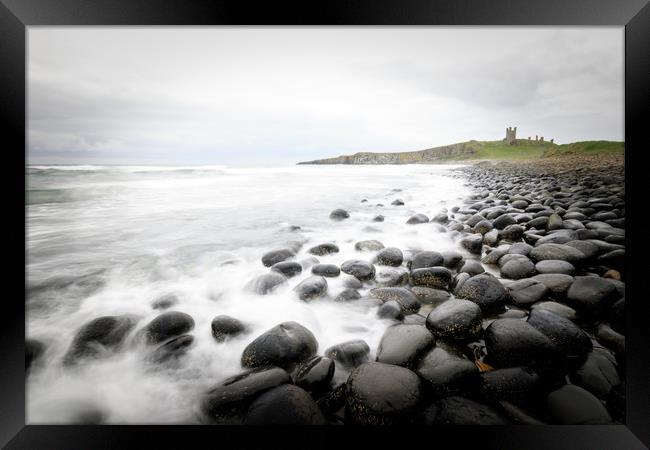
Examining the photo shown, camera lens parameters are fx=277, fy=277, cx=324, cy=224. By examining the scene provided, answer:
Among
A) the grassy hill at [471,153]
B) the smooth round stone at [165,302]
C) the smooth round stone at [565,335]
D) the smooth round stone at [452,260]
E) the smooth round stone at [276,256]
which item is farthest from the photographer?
the grassy hill at [471,153]

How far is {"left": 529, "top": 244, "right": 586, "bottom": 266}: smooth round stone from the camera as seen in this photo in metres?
2.18

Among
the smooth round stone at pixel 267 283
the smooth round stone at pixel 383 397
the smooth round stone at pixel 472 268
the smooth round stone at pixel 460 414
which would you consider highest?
the smooth round stone at pixel 472 268

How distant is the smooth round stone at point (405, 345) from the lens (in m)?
1.55

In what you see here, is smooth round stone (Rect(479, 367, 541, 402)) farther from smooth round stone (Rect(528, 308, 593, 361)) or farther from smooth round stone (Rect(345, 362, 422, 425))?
smooth round stone (Rect(345, 362, 422, 425))

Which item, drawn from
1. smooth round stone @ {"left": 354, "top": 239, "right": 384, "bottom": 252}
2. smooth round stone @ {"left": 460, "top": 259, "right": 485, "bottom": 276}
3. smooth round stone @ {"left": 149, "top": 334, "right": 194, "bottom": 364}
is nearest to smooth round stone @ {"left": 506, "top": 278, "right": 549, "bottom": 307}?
smooth round stone @ {"left": 460, "top": 259, "right": 485, "bottom": 276}

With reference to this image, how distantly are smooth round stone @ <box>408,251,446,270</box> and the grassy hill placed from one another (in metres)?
1.25

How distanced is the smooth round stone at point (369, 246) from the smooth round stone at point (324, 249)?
0.21 m

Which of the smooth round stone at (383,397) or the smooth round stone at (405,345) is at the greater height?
the smooth round stone at (405,345)

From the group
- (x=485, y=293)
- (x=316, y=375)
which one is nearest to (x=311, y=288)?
(x=316, y=375)

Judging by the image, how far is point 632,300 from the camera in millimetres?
1627

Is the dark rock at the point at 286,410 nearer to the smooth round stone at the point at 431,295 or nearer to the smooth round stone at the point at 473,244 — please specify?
the smooth round stone at the point at 431,295

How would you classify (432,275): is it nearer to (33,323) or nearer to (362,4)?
(362,4)

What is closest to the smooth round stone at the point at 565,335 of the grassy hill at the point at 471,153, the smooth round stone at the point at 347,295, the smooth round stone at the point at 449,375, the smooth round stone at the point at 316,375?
the smooth round stone at the point at 449,375

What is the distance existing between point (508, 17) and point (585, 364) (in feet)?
6.46
